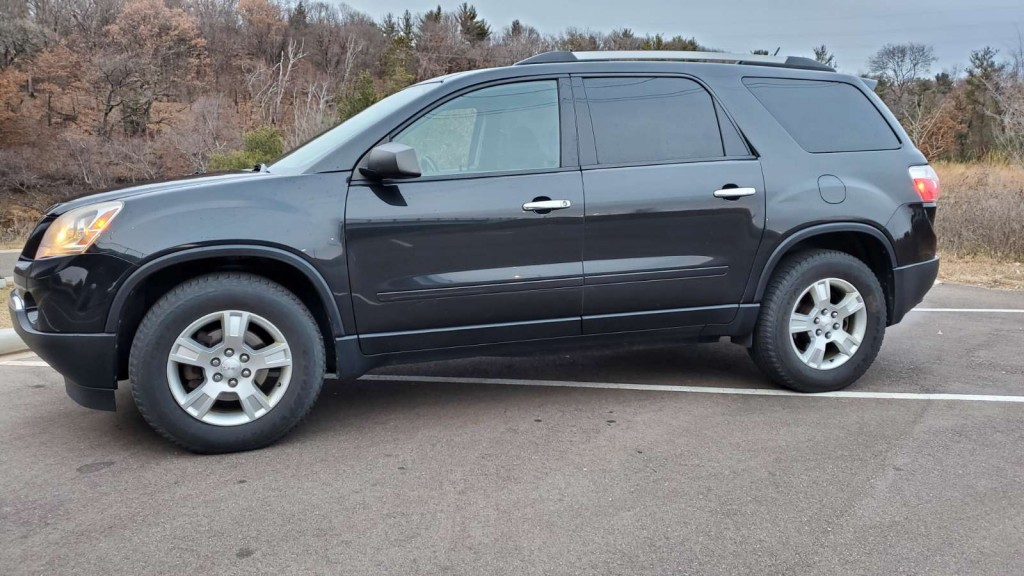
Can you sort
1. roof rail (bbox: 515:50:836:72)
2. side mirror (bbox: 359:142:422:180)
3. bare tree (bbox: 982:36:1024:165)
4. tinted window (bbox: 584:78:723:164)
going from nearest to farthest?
side mirror (bbox: 359:142:422:180), tinted window (bbox: 584:78:723:164), roof rail (bbox: 515:50:836:72), bare tree (bbox: 982:36:1024:165)

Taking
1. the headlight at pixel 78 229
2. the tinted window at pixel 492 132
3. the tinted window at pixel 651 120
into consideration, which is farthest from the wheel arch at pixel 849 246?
the headlight at pixel 78 229

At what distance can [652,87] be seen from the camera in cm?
463

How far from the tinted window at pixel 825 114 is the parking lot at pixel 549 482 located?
5.01 ft

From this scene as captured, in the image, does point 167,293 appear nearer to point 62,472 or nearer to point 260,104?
point 62,472

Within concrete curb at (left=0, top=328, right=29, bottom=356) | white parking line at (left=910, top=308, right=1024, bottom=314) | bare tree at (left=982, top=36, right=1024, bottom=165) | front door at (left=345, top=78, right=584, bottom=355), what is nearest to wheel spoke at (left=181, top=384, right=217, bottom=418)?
front door at (left=345, top=78, right=584, bottom=355)

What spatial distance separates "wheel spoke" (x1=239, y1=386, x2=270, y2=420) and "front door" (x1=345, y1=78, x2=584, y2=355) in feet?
1.81

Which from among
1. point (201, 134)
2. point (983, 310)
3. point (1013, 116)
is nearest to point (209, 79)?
point (201, 134)

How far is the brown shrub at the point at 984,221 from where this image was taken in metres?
11.3

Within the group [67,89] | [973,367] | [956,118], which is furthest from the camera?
[67,89]

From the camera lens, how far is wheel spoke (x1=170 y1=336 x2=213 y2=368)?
3697mm

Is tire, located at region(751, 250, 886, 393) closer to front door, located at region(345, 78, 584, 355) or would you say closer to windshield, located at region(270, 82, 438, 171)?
front door, located at region(345, 78, 584, 355)

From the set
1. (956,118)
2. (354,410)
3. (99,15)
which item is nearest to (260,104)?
(99,15)

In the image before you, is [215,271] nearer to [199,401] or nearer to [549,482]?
[199,401]

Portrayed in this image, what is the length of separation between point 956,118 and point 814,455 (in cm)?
4612
